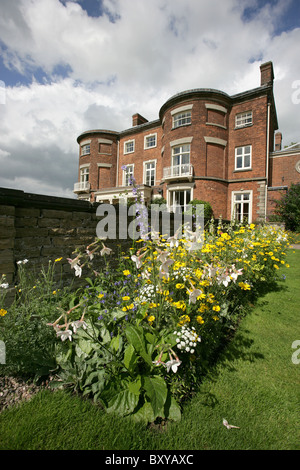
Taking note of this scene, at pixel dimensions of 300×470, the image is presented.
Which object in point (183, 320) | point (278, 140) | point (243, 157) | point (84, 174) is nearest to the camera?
point (183, 320)

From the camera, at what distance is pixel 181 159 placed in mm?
16172

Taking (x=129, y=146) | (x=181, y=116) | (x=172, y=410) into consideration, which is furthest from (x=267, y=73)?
(x=172, y=410)

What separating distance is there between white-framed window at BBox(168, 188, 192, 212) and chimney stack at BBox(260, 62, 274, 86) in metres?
8.64

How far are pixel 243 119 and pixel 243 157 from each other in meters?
2.69

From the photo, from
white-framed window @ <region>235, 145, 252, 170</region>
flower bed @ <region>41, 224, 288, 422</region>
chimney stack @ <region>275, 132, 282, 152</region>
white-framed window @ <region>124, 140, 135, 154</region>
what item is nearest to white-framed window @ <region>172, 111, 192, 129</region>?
white-framed window @ <region>235, 145, 252, 170</region>

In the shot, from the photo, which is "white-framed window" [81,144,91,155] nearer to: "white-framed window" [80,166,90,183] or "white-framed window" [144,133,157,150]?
"white-framed window" [80,166,90,183]

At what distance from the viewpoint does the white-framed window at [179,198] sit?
15.9 metres

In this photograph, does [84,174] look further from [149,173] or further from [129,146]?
[149,173]

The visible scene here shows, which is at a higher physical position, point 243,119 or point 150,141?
point 150,141

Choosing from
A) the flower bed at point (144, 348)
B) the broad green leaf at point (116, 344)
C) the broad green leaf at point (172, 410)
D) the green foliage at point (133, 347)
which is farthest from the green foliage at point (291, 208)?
the broad green leaf at point (116, 344)

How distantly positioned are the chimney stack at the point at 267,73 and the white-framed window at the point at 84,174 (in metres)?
17.2

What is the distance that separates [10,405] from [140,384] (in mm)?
969

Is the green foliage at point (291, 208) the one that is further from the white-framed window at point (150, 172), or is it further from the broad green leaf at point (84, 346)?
the broad green leaf at point (84, 346)
